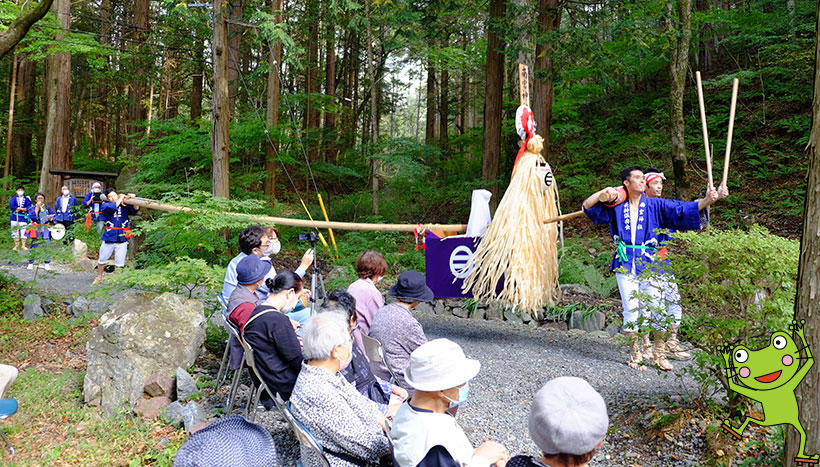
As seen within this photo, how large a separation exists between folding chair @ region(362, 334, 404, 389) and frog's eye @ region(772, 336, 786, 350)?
2.01 m

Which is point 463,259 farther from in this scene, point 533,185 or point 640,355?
point 640,355

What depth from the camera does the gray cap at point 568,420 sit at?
157cm

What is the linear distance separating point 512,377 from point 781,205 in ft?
24.5

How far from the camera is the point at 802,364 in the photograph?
208 cm

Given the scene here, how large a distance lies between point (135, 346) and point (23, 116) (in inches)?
825

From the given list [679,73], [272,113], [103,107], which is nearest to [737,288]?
[679,73]

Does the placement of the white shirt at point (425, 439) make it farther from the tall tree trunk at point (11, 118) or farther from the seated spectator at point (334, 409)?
the tall tree trunk at point (11, 118)

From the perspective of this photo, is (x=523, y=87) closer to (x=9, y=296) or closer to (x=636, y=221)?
(x=636, y=221)

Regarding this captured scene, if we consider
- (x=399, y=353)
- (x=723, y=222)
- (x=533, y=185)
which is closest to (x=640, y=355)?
(x=533, y=185)

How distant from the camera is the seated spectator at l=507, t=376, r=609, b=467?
1571mm

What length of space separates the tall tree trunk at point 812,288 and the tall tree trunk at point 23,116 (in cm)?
2449

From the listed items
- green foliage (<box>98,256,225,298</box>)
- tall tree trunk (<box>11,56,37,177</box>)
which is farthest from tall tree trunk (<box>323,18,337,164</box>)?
tall tree trunk (<box>11,56,37,177</box>)

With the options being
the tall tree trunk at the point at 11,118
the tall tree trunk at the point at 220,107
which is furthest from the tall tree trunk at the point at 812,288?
the tall tree trunk at the point at 11,118

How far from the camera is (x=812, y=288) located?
2.01 m
